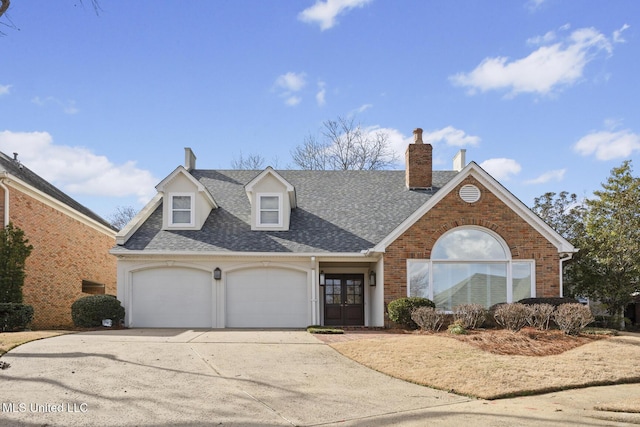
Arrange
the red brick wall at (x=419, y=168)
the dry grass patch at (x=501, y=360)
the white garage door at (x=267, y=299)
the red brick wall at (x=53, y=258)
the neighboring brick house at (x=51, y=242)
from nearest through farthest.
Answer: the dry grass patch at (x=501, y=360) → the white garage door at (x=267, y=299) → the neighboring brick house at (x=51, y=242) → the red brick wall at (x=53, y=258) → the red brick wall at (x=419, y=168)

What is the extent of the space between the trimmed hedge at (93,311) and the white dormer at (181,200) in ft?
11.6

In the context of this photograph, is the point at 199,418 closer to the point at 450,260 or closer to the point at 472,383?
the point at 472,383

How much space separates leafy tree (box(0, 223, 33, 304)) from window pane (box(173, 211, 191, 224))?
4875 millimetres

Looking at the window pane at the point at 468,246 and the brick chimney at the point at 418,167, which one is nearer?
the window pane at the point at 468,246

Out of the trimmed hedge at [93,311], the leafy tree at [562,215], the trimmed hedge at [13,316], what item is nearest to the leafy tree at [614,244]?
the leafy tree at [562,215]

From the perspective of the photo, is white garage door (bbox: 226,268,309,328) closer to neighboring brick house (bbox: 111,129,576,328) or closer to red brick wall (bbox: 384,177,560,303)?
neighboring brick house (bbox: 111,129,576,328)

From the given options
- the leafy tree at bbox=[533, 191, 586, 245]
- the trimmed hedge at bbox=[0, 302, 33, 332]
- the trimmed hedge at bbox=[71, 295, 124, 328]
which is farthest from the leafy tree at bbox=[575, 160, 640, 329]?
→ the trimmed hedge at bbox=[0, 302, 33, 332]

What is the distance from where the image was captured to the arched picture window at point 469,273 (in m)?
17.9

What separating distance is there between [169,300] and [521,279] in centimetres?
1178

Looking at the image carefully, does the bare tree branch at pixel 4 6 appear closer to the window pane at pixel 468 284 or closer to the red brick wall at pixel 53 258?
the red brick wall at pixel 53 258

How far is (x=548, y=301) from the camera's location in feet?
54.6

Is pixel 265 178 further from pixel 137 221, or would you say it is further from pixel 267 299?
pixel 137 221

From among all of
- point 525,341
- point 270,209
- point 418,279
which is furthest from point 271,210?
point 525,341

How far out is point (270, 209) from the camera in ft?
67.7
